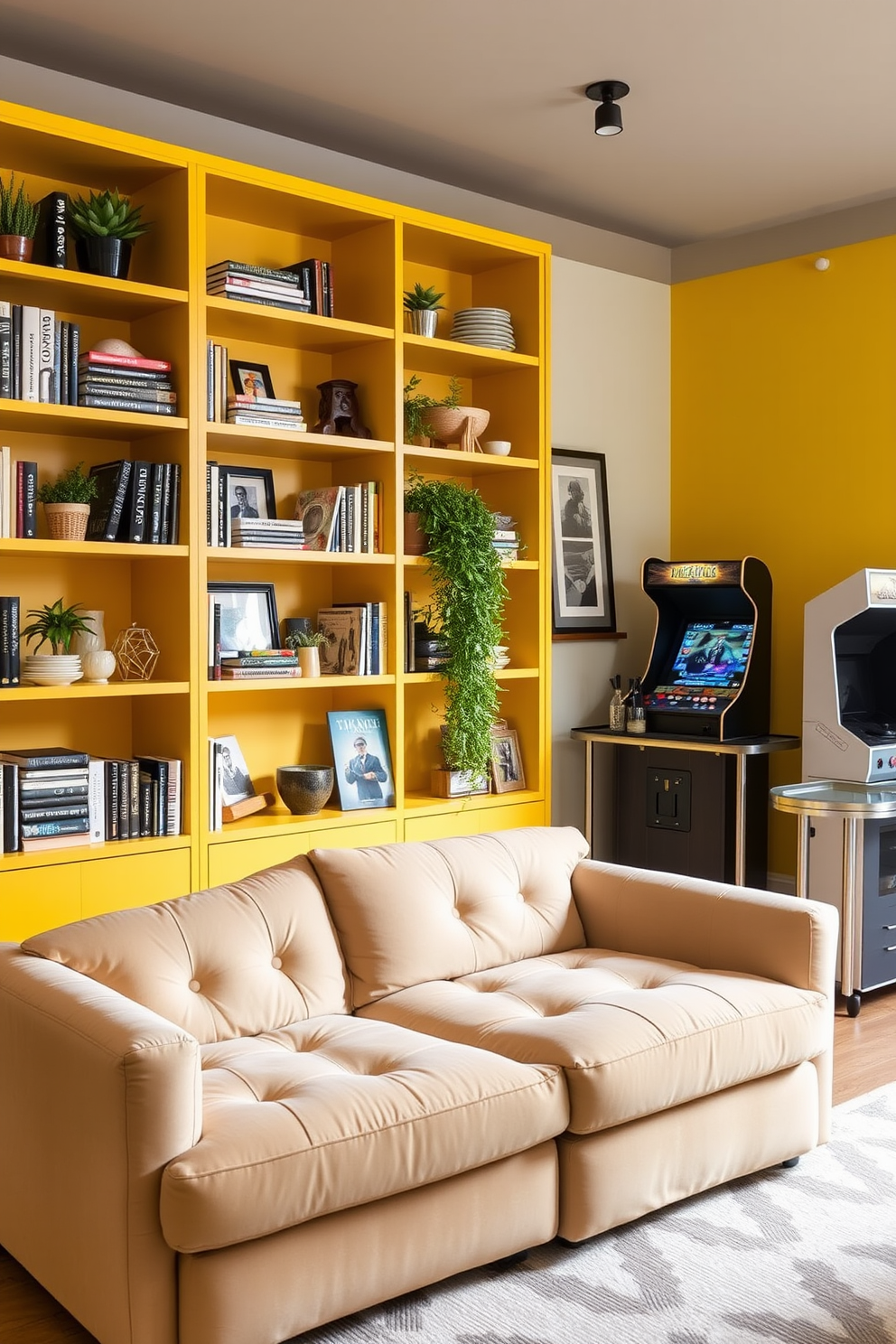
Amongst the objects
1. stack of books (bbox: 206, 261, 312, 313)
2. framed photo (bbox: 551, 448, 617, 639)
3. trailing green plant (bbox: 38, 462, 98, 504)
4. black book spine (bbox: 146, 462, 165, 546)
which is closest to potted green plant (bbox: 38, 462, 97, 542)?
trailing green plant (bbox: 38, 462, 98, 504)

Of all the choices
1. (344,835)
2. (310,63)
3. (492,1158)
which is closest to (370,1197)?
(492,1158)

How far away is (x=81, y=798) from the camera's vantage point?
3.72 meters

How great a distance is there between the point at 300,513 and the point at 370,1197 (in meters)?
2.67

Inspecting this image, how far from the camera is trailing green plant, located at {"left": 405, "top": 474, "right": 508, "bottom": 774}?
14.9 ft

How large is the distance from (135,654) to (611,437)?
263 cm

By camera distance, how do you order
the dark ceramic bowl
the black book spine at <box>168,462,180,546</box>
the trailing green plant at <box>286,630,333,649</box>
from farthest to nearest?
1. the trailing green plant at <box>286,630,333,649</box>
2. the dark ceramic bowl
3. the black book spine at <box>168,462,180,546</box>

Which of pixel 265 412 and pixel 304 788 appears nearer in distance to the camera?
pixel 265 412

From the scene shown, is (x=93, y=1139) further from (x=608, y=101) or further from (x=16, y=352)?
(x=608, y=101)

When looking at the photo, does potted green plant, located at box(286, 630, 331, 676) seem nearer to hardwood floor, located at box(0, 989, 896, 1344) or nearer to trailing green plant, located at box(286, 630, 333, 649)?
trailing green plant, located at box(286, 630, 333, 649)

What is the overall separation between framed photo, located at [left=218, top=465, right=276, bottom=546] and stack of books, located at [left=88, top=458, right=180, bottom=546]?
0.34m

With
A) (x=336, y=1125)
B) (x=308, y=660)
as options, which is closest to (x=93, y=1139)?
(x=336, y=1125)

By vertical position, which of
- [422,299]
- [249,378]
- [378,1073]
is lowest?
[378,1073]

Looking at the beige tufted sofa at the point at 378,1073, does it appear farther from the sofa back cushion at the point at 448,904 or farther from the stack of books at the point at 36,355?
the stack of books at the point at 36,355

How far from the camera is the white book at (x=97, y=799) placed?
3.75 meters
